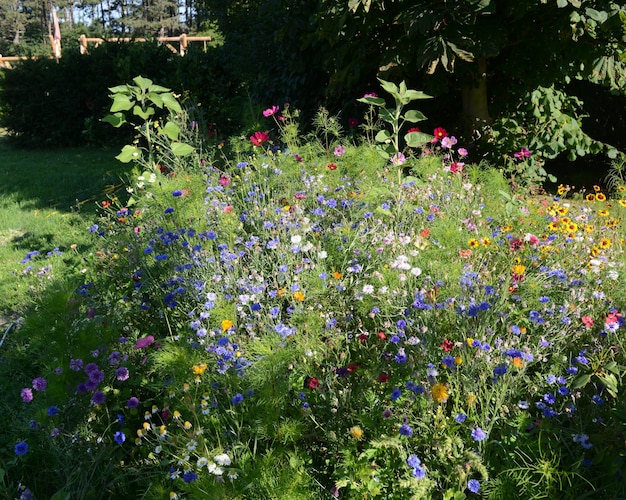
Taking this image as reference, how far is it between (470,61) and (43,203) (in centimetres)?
476

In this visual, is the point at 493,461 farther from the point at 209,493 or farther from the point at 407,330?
the point at 209,493

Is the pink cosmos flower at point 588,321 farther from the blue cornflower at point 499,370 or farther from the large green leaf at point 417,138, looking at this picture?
the large green leaf at point 417,138

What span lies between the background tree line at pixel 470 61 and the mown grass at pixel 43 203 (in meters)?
2.05

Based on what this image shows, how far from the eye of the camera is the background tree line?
4.11 m

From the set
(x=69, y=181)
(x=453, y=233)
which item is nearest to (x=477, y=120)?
(x=453, y=233)

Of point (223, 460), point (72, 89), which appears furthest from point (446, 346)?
point (72, 89)

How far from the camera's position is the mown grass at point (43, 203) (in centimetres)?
399

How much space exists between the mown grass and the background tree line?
2.05 meters

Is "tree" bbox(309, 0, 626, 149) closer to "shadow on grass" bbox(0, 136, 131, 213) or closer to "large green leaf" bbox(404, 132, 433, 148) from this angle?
"large green leaf" bbox(404, 132, 433, 148)

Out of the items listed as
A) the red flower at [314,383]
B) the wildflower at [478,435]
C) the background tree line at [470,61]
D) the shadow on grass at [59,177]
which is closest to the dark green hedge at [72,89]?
the shadow on grass at [59,177]

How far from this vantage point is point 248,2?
922cm

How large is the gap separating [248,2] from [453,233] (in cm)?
810

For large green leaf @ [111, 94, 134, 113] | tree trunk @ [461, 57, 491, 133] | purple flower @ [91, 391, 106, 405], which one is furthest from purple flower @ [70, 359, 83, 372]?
tree trunk @ [461, 57, 491, 133]

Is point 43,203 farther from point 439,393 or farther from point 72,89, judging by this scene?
point 439,393
